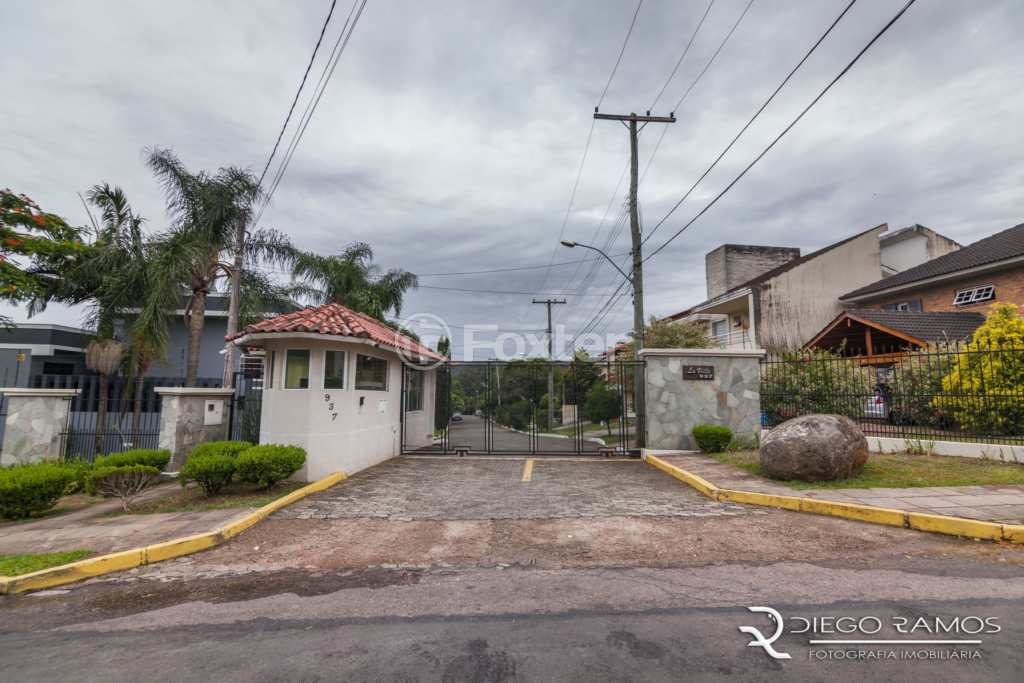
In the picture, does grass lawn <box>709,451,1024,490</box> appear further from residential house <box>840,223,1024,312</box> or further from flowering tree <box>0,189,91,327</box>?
flowering tree <box>0,189,91,327</box>

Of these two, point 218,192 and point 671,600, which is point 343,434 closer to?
point 671,600

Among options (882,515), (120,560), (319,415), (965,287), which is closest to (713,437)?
(882,515)

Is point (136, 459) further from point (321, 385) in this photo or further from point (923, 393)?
point (923, 393)

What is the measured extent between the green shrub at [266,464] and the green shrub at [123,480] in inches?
51.3

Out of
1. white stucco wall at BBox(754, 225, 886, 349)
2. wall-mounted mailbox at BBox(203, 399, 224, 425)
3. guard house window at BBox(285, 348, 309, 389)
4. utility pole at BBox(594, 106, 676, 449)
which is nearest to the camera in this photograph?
guard house window at BBox(285, 348, 309, 389)

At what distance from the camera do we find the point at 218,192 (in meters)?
13.7

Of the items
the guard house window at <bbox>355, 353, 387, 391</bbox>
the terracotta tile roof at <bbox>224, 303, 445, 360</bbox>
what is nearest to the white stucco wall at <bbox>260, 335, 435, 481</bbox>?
the guard house window at <bbox>355, 353, 387, 391</bbox>

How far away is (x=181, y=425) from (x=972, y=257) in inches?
1041

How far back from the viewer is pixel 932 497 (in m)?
6.85

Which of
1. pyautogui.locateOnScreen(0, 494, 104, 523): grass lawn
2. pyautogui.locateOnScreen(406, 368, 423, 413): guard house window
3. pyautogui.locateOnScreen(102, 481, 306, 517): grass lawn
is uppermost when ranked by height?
pyautogui.locateOnScreen(406, 368, 423, 413): guard house window

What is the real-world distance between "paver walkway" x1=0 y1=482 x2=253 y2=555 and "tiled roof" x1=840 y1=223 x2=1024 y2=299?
23.4m

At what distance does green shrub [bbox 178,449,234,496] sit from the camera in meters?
7.71

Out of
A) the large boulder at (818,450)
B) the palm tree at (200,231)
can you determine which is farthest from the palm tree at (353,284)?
the large boulder at (818,450)

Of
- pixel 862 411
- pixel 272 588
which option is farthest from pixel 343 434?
pixel 862 411
